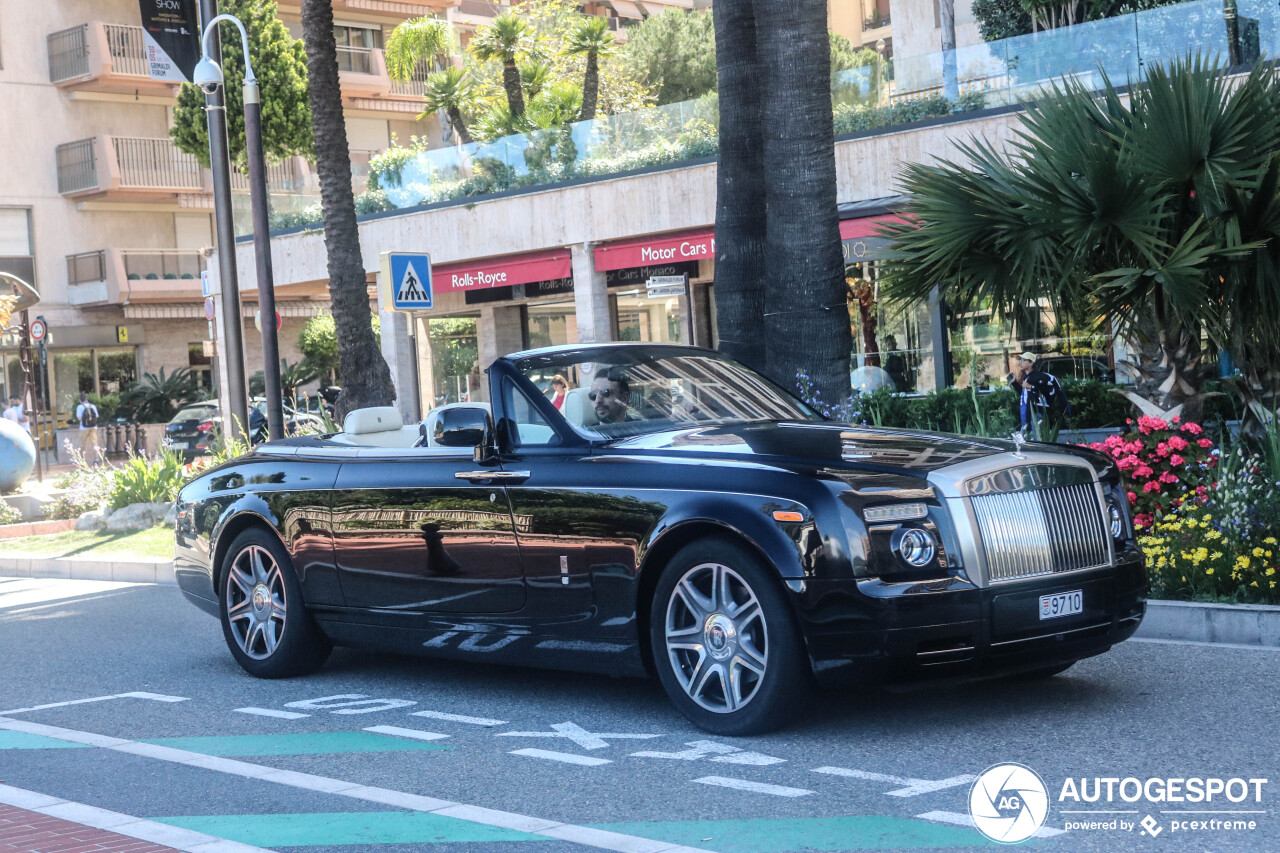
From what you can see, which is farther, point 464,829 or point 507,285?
point 507,285

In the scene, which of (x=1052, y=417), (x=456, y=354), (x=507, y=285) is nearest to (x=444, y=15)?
(x=456, y=354)

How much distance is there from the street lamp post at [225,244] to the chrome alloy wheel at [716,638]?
12.1 m

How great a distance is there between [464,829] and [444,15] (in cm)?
Answer: 5510

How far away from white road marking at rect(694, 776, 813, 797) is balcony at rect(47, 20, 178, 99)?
45.0 metres

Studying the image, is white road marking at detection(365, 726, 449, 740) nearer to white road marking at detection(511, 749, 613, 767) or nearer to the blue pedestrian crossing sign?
white road marking at detection(511, 749, 613, 767)

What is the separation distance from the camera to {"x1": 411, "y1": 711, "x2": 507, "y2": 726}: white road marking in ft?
22.8

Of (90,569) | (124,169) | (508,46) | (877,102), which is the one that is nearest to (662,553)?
(90,569)

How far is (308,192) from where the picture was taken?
34.3m

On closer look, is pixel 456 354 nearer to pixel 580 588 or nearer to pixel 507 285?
pixel 507 285

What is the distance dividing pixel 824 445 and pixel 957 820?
2.00m

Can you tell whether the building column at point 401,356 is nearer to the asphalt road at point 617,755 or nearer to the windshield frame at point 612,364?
the asphalt road at point 617,755

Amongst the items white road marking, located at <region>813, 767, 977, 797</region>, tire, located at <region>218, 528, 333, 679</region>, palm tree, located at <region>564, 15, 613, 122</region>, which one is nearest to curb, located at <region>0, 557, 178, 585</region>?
tire, located at <region>218, 528, 333, 679</region>

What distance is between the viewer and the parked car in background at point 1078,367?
22.0 metres

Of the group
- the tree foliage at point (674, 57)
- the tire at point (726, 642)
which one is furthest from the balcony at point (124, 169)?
the tire at point (726, 642)
